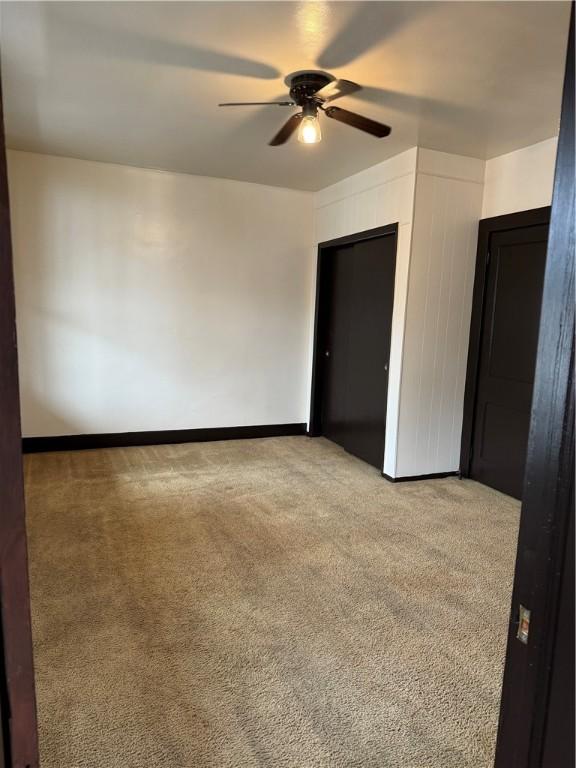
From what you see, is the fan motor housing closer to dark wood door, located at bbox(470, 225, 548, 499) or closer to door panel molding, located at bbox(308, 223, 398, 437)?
dark wood door, located at bbox(470, 225, 548, 499)

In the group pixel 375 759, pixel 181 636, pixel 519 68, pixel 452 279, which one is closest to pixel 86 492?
pixel 181 636

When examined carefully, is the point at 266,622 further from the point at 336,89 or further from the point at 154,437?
the point at 154,437

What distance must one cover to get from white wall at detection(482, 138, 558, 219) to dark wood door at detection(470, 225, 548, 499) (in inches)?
8.0

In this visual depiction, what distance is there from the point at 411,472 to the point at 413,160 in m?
2.52

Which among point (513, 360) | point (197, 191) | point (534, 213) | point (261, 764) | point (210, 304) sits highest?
point (197, 191)

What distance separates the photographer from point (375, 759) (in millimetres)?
1576

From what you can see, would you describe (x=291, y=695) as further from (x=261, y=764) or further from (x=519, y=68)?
(x=519, y=68)

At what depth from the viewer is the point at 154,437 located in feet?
16.8

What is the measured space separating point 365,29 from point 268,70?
2.02ft

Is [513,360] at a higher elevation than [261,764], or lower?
higher

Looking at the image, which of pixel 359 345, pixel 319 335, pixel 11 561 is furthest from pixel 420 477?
pixel 11 561

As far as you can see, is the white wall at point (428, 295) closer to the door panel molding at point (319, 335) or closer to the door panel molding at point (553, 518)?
the door panel molding at point (319, 335)

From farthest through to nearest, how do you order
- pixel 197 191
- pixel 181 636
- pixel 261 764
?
pixel 197 191 → pixel 181 636 → pixel 261 764

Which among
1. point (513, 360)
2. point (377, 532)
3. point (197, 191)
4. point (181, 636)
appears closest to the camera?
point (181, 636)
